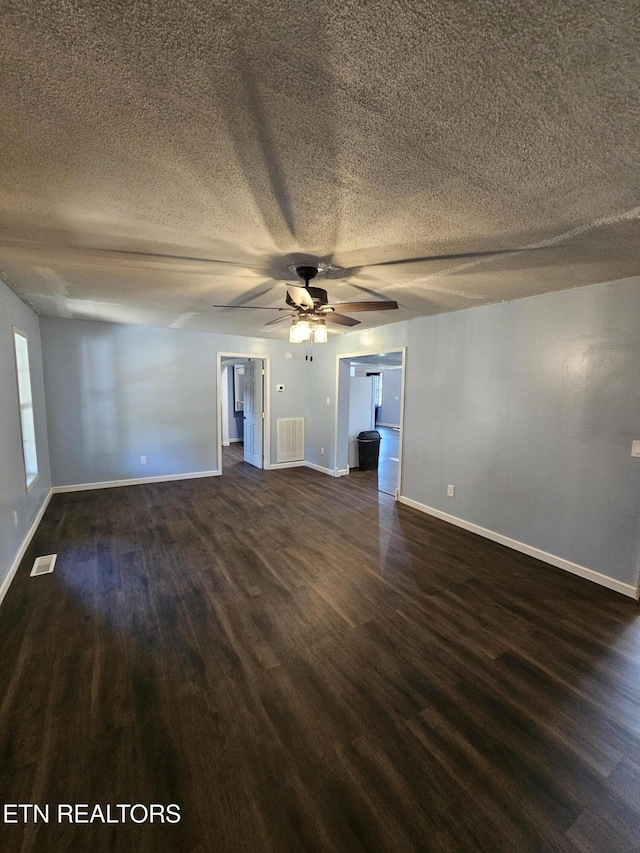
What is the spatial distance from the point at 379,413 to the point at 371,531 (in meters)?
8.47

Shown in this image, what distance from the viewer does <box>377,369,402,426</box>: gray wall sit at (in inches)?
454

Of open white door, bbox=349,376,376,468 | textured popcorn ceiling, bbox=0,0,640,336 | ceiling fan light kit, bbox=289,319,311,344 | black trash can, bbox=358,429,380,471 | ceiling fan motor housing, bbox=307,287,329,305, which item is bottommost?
black trash can, bbox=358,429,380,471

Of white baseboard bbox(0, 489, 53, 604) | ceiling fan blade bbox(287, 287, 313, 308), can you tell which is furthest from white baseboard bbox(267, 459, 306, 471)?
ceiling fan blade bbox(287, 287, 313, 308)

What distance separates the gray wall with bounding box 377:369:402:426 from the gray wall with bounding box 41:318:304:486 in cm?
626

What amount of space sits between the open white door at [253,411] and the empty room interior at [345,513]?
2.20 meters

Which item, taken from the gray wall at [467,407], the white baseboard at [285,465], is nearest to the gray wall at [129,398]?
the gray wall at [467,407]

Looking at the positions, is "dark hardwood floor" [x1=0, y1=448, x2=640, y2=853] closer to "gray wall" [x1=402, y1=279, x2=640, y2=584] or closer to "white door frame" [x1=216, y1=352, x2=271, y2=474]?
"gray wall" [x1=402, y1=279, x2=640, y2=584]

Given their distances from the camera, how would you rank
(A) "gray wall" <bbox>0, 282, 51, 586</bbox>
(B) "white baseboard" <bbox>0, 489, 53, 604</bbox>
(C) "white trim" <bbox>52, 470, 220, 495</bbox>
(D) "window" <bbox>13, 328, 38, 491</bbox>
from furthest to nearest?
(C) "white trim" <bbox>52, 470, 220, 495</bbox>, (D) "window" <bbox>13, 328, 38, 491</bbox>, (A) "gray wall" <bbox>0, 282, 51, 586</bbox>, (B) "white baseboard" <bbox>0, 489, 53, 604</bbox>

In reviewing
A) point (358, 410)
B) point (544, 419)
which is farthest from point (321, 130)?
point (358, 410)

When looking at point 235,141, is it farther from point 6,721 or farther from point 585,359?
point 585,359

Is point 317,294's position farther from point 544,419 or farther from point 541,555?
point 541,555

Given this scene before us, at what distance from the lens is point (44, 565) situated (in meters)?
3.02

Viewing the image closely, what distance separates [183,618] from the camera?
241 centimetres

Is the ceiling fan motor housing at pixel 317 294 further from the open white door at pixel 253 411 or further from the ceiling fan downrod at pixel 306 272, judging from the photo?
the open white door at pixel 253 411
